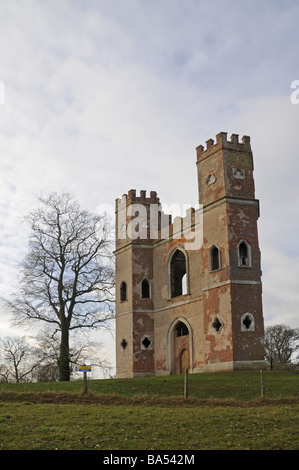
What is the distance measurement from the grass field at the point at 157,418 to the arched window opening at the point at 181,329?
11.1 m

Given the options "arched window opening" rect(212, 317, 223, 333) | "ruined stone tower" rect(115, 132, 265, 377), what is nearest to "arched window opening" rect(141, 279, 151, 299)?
"ruined stone tower" rect(115, 132, 265, 377)

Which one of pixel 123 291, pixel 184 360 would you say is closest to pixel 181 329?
pixel 184 360

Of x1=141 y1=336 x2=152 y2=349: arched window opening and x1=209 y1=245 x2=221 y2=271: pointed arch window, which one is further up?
x1=209 y1=245 x2=221 y2=271: pointed arch window

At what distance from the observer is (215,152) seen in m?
29.8

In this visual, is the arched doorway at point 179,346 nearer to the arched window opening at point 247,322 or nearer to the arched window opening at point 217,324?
the arched window opening at point 217,324

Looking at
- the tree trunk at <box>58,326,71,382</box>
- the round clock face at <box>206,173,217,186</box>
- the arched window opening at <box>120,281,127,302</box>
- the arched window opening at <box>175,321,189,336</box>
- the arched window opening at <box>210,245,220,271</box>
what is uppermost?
the round clock face at <box>206,173,217,186</box>

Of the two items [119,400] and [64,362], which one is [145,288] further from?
[119,400]

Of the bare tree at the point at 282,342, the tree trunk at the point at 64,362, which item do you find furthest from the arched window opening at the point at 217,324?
the bare tree at the point at 282,342

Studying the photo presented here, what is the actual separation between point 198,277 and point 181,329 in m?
3.97

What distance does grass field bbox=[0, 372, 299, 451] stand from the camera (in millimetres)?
11288

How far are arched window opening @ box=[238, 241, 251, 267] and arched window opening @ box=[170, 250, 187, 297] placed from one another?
18.4ft

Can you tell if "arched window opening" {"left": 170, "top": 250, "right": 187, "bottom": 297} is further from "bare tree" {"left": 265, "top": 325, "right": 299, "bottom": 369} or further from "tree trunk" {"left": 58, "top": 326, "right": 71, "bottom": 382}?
"bare tree" {"left": 265, "top": 325, "right": 299, "bottom": 369}
